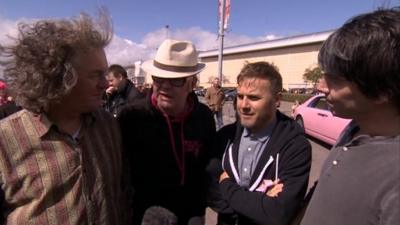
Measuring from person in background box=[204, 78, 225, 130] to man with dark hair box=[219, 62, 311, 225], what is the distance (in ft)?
30.3

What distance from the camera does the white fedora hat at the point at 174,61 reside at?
2.18 metres

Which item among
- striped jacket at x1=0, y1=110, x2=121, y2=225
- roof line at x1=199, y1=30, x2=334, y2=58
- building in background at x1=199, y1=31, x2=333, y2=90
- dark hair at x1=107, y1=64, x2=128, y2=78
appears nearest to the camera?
striped jacket at x1=0, y1=110, x2=121, y2=225

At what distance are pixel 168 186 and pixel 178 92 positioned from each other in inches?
22.8

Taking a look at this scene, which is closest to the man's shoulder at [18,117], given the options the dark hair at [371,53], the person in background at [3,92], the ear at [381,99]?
the person in background at [3,92]

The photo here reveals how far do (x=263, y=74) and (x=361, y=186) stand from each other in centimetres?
103

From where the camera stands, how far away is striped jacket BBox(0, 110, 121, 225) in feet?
5.25

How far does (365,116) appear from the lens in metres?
1.27

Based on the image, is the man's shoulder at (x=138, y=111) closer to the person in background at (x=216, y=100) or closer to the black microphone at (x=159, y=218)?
the black microphone at (x=159, y=218)

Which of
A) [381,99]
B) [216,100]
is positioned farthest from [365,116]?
[216,100]

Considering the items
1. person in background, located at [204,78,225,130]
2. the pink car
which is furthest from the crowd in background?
person in background, located at [204,78,225,130]

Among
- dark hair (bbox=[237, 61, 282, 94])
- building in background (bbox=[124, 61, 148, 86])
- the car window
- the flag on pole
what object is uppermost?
the flag on pole

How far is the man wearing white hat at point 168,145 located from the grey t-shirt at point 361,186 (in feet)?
3.23

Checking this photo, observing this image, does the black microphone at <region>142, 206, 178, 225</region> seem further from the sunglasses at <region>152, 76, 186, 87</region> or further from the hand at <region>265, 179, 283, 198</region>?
the sunglasses at <region>152, 76, 186, 87</region>

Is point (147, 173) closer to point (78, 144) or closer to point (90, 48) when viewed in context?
point (78, 144)
